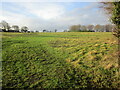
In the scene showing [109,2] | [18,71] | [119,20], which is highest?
[109,2]

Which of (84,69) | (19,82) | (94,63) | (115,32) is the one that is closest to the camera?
Result: (19,82)

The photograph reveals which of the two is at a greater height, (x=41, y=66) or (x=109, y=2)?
(x=109, y=2)

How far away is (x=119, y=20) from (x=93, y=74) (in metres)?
3.65

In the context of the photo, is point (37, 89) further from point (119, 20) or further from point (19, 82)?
point (119, 20)

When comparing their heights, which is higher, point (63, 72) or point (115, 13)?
point (115, 13)

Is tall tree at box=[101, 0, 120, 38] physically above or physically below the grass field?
above

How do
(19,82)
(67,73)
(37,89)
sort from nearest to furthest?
1. (37,89)
2. (19,82)
3. (67,73)

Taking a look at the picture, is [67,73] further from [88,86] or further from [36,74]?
[36,74]

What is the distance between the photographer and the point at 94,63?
6996mm

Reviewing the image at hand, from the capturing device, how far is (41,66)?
6824mm

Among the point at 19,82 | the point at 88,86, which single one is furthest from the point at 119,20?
the point at 19,82

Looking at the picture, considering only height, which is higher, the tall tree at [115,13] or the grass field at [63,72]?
the tall tree at [115,13]

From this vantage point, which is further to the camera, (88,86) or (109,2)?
(109,2)

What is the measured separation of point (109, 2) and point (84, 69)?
188 inches
